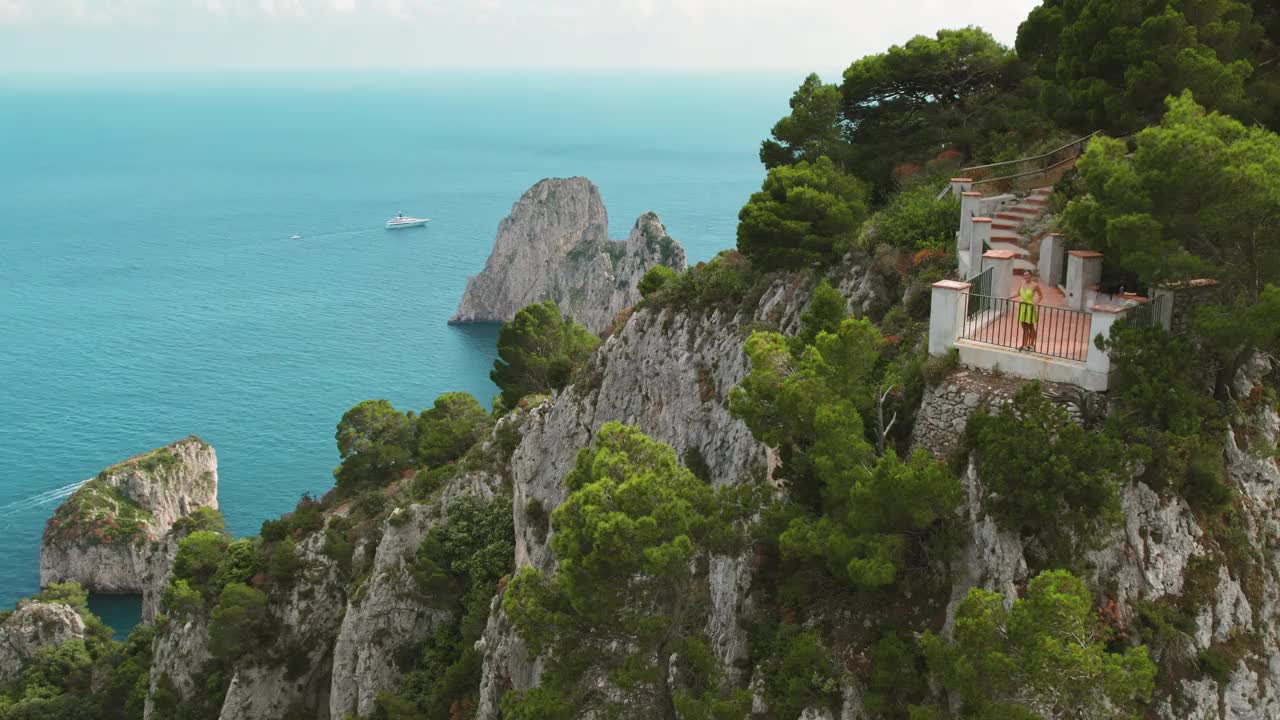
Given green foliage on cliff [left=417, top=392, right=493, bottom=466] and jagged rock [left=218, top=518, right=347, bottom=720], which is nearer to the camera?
jagged rock [left=218, top=518, right=347, bottom=720]

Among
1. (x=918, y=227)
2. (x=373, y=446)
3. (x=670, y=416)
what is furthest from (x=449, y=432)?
(x=918, y=227)

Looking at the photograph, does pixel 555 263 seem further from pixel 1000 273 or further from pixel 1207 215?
pixel 1207 215

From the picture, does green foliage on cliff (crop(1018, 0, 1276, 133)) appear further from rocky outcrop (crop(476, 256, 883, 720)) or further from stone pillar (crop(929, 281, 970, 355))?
stone pillar (crop(929, 281, 970, 355))

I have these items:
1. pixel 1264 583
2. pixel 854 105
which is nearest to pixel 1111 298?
pixel 1264 583

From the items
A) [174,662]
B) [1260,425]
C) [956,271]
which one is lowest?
[174,662]

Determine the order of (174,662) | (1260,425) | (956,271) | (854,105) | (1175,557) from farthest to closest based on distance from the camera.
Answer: (174,662), (854,105), (956,271), (1260,425), (1175,557)

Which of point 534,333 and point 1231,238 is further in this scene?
point 534,333

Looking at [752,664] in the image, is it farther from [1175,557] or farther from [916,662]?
[1175,557]

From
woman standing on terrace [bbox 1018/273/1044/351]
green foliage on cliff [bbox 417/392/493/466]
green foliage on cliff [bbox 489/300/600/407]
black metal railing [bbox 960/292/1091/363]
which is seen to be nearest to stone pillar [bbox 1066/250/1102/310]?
black metal railing [bbox 960/292/1091/363]
